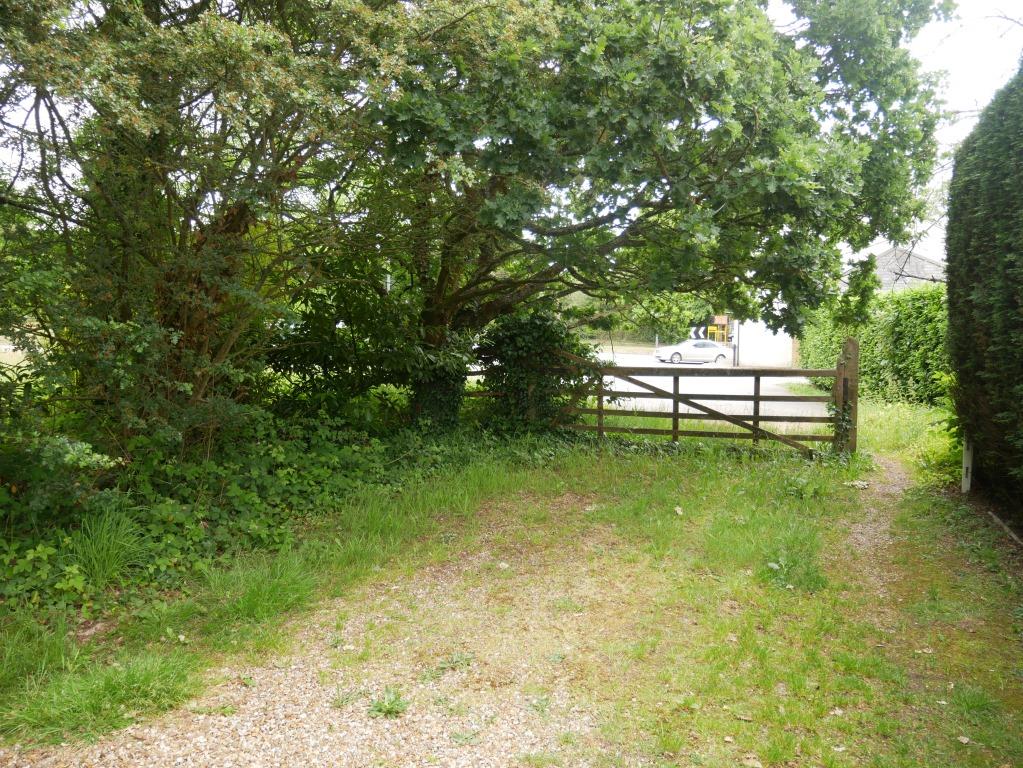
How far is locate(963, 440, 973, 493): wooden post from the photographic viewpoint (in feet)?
23.7

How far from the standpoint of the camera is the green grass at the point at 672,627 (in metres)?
3.40

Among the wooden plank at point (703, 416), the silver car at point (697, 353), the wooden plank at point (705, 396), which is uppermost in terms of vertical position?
the silver car at point (697, 353)

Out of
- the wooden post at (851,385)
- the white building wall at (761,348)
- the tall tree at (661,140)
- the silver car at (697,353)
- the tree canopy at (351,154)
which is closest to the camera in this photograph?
the tree canopy at (351,154)

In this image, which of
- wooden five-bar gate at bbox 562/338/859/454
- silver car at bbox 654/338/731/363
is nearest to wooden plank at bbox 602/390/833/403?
wooden five-bar gate at bbox 562/338/859/454

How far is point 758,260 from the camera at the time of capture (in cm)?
714

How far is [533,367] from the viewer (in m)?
10.5

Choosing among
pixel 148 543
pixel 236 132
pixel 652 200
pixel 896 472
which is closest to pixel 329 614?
pixel 148 543

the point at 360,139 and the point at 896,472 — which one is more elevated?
the point at 360,139

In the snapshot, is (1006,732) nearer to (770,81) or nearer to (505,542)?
(505,542)

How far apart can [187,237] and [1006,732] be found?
22.7 ft

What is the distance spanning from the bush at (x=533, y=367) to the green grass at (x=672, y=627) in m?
3.01

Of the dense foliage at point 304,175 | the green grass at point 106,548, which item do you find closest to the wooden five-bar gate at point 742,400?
the dense foliage at point 304,175

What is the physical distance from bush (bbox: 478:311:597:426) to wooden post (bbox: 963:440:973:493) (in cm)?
494

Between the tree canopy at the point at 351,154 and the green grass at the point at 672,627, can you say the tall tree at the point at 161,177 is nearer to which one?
the tree canopy at the point at 351,154
